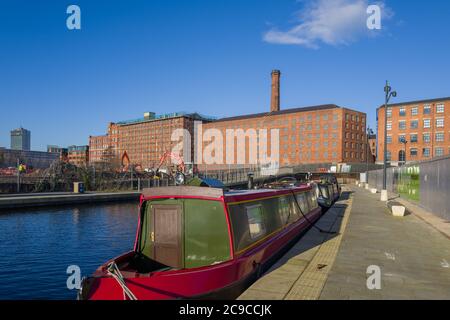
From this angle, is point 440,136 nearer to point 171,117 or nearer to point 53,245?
point 53,245

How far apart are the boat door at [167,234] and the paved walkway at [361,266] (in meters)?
1.80

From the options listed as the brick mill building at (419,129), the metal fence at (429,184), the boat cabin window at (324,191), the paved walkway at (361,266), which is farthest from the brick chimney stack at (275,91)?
the paved walkway at (361,266)

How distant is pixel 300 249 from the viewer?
9.53 metres

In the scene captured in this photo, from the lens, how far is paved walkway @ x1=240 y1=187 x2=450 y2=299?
613cm

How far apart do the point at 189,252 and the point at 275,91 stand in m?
111

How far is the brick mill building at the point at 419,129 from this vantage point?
74000 millimetres

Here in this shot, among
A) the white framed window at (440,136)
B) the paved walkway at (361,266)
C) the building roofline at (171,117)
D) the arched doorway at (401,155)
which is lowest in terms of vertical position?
the paved walkway at (361,266)

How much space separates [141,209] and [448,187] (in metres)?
14.0

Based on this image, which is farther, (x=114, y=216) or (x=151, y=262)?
(x=114, y=216)

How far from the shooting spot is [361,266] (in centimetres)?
796

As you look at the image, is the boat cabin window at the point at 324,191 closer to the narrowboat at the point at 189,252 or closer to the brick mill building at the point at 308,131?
the narrowboat at the point at 189,252
